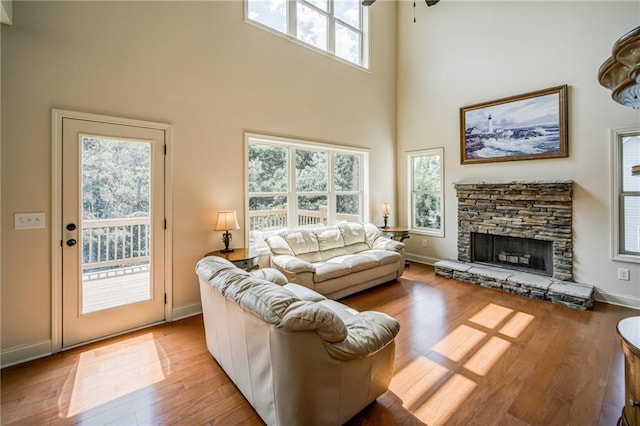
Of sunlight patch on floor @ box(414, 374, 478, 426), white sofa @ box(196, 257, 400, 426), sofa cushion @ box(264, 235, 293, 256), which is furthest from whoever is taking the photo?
sofa cushion @ box(264, 235, 293, 256)

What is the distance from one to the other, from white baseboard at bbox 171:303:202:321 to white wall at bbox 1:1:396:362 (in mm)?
25

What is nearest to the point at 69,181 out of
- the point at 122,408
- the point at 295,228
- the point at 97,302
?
the point at 97,302

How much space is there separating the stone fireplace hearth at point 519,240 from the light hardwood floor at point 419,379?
0.73 m

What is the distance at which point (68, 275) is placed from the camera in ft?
8.98

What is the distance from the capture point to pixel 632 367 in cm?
146

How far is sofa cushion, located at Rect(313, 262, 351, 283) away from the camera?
12.1 feet

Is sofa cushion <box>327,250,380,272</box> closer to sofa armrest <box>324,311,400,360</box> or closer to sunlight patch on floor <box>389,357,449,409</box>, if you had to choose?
sunlight patch on floor <box>389,357,449,409</box>

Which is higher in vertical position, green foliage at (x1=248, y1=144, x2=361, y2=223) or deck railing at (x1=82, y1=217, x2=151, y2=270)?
green foliage at (x1=248, y1=144, x2=361, y2=223)

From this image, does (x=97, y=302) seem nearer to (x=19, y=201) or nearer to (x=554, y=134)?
A: (x=19, y=201)

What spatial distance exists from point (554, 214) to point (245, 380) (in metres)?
4.62

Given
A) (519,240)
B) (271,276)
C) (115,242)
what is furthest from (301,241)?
(519,240)

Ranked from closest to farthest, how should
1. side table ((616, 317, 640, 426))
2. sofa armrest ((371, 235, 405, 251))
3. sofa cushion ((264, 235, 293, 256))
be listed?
side table ((616, 317, 640, 426)) < sofa cushion ((264, 235, 293, 256)) < sofa armrest ((371, 235, 405, 251))

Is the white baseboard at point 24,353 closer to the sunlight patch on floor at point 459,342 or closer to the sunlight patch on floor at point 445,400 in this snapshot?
the sunlight patch on floor at point 445,400

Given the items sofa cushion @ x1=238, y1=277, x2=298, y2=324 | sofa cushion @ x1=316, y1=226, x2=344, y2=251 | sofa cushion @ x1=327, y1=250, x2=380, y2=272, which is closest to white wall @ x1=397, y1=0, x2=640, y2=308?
sofa cushion @ x1=327, y1=250, x2=380, y2=272
